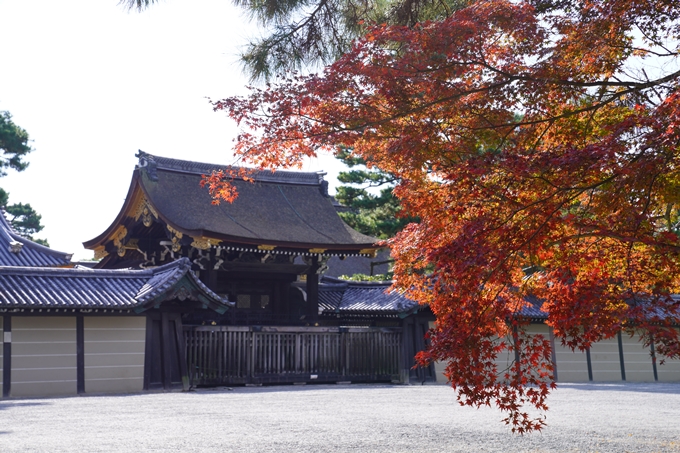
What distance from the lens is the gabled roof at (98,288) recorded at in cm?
1369

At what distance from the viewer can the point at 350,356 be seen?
1819 centimetres

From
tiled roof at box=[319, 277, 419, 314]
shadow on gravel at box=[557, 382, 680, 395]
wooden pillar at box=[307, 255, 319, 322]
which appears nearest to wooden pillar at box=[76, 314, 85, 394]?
wooden pillar at box=[307, 255, 319, 322]

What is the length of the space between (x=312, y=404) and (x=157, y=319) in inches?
206

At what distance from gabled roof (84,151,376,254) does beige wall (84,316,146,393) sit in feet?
11.3

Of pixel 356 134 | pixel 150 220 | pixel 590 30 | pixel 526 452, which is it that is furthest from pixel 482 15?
pixel 150 220

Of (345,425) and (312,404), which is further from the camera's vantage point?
(312,404)

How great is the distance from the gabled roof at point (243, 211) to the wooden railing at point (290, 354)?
8.56 ft

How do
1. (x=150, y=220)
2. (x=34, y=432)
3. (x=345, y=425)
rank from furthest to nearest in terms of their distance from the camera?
(x=150, y=220)
(x=345, y=425)
(x=34, y=432)

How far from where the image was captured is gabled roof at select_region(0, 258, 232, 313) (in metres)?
13.7

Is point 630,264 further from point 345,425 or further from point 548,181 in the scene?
point 345,425

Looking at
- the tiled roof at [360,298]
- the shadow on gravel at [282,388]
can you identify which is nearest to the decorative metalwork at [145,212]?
the tiled roof at [360,298]

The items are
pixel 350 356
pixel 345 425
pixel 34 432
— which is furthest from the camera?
pixel 350 356

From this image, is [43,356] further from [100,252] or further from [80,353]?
[100,252]

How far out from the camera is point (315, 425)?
27.9ft
